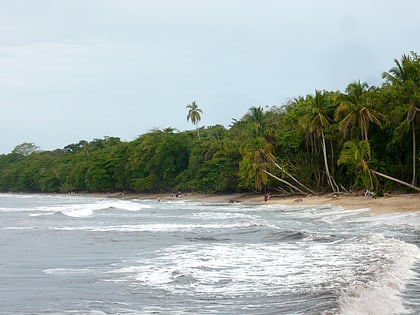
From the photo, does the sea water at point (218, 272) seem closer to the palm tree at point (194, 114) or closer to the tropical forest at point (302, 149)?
the tropical forest at point (302, 149)

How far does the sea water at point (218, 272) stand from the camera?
29.2ft

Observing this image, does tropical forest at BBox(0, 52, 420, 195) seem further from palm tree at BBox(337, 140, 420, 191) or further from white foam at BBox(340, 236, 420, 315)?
white foam at BBox(340, 236, 420, 315)

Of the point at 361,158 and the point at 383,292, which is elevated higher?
the point at 361,158

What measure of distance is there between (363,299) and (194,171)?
6274cm

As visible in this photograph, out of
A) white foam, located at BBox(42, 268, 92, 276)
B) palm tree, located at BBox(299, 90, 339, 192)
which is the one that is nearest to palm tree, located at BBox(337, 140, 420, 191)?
palm tree, located at BBox(299, 90, 339, 192)

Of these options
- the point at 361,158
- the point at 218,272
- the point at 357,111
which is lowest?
the point at 218,272

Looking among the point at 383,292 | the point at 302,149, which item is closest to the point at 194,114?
the point at 302,149

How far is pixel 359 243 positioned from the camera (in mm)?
16250

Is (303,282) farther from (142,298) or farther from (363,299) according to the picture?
(142,298)

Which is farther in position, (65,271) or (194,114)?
(194,114)

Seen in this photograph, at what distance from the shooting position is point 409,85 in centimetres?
3281

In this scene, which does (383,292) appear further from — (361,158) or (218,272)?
(361,158)

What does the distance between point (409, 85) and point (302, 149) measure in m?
20.0

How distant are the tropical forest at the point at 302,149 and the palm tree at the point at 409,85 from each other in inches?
2.4
